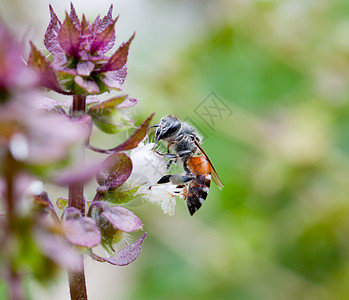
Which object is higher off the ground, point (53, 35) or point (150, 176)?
point (53, 35)

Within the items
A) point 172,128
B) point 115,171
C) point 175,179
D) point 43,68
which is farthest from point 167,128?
point 43,68

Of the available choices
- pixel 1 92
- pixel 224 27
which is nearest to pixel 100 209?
pixel 1 92

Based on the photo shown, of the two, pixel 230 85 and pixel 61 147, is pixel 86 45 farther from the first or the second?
pixel 230 85

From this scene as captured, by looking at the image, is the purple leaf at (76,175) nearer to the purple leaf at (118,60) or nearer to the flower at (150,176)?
the purple leaf at (118,60)

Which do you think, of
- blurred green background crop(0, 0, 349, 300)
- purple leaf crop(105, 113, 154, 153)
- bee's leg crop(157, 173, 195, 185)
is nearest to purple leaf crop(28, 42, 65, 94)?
purple leaf crop(105, 113, 154, 153)

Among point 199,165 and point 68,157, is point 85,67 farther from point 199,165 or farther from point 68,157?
point 199,165

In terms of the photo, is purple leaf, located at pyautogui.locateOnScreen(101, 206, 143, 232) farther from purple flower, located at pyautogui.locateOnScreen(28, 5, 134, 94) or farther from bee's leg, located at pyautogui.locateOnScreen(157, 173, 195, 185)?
bee's leg, located at pyautogui.locateOnScreen(157, 173, 195, 185)

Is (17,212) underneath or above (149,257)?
above
